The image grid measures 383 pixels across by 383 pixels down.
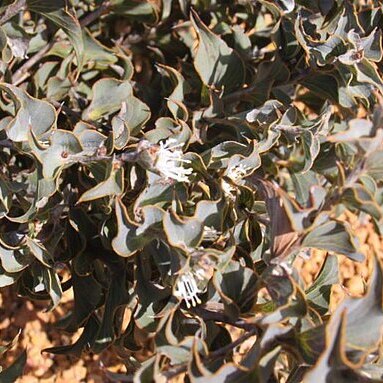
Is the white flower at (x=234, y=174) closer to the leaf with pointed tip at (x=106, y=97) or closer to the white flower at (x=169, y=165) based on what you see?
the white flower at (x=169, y=165)

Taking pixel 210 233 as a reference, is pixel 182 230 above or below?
above

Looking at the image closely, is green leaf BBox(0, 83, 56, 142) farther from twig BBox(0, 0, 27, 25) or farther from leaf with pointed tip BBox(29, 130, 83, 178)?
twig BBox(0, 0, 27, 25)

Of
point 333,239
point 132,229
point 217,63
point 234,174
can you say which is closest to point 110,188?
point 132,229

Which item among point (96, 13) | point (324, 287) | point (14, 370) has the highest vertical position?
point (96, 13)

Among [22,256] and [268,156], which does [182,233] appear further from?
[268,156]

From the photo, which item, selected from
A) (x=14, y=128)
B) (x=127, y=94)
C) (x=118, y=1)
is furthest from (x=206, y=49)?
(x=14, y=128)

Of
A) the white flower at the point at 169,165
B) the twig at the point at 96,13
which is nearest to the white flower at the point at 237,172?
the white flower at the point at 169,165

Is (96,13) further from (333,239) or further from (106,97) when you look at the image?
(333,239)

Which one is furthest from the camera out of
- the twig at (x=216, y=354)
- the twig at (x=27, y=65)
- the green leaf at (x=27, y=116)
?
the twig at (x=27, y=65)

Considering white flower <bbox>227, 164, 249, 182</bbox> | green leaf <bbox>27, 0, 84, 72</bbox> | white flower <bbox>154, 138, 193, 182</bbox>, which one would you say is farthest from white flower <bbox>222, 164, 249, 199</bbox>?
green leaf <bbox>27, 0, 84, 72</bbox>
